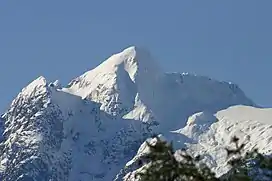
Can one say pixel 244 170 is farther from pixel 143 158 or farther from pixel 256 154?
pixel 143 158

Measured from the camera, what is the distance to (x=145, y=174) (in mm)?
46000

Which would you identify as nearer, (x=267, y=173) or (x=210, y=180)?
(x=210, y=180)

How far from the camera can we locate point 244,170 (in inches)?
1818

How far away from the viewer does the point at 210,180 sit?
4478 centimetres

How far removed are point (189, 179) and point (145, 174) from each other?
224 centimetres

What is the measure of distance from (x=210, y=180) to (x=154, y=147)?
254cm

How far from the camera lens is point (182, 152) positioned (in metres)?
46.3

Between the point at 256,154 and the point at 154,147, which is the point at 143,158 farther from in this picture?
the point at 256,154

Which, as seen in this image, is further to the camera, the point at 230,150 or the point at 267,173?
the point at 267,173

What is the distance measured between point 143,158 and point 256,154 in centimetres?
474

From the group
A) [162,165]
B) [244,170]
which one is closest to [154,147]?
[162,165]

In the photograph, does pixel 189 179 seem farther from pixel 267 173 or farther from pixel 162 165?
pixel 267 173

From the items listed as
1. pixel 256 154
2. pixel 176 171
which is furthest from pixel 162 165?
pixel 256 154

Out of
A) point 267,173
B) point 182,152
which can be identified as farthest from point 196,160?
point 267,173
